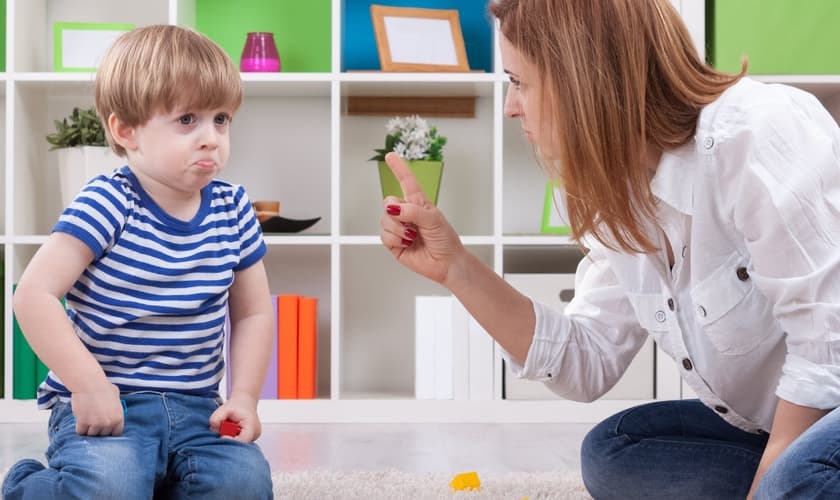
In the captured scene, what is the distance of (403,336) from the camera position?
2887 millimetres

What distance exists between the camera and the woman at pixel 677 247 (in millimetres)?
989

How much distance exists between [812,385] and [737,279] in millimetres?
173

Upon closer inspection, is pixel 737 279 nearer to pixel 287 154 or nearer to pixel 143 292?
pixel 143 292

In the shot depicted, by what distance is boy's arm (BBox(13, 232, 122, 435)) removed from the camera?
1.20m

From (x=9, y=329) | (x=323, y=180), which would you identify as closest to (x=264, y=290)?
(x=9, y=329)

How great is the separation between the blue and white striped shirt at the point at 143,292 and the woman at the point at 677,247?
10.3 inches

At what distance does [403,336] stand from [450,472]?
1142mm

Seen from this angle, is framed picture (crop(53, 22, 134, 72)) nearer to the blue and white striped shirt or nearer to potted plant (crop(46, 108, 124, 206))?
potted plant (crop(46, 108, 124, 206))

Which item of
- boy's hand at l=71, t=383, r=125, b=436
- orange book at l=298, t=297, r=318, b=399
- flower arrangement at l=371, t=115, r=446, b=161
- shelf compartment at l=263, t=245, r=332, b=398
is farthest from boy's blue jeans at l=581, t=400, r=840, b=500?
shelf compartment at l=263, t=245, r=332, b=398

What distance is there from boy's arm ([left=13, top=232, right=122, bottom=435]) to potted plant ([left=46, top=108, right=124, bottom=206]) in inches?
50.8

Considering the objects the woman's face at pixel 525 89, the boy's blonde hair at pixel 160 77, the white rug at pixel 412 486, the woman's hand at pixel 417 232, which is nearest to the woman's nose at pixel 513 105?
the woman's face at pixel 525 89

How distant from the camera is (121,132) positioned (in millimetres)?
1344

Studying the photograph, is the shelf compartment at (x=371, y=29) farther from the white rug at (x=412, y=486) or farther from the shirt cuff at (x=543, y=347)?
the shirt cuff at (x=543, y=347)

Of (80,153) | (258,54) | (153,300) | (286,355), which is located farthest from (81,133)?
(153,300)
